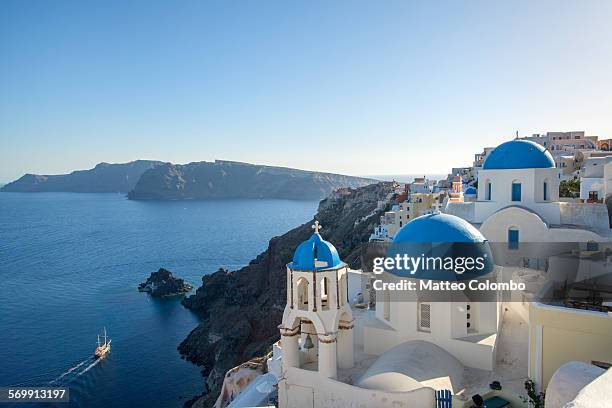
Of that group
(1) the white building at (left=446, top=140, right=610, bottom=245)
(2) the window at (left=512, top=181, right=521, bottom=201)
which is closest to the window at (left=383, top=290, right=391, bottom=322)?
(1) the white building at (left=446, top=140, right=610, bottom=245)

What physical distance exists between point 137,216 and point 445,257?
13389 centimetres

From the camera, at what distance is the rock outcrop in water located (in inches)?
2073

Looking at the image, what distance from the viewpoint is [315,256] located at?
1085cm

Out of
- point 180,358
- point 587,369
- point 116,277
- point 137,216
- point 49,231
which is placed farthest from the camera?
point 137,216

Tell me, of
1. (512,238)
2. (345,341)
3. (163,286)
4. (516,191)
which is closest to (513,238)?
(512,238)

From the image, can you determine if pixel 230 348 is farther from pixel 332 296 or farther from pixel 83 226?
pixel 83 226

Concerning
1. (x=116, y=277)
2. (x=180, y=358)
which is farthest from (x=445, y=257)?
(x=116, y=277)

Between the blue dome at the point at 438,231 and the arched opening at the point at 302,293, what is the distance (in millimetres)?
2723

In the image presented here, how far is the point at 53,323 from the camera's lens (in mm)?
41812

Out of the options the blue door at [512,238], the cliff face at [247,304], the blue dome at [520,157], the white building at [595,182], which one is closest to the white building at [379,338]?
the blue door at [512,238]

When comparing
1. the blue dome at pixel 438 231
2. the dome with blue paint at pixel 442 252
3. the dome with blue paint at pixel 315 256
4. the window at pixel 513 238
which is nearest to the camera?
the dome with blue paint at pixel 315 256

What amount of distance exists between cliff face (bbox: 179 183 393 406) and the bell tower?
16.4 meters

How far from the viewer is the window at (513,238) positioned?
1669 centimetres

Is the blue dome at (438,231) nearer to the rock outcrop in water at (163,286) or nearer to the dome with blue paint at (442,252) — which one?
the dome with blue paint at (442,252)
